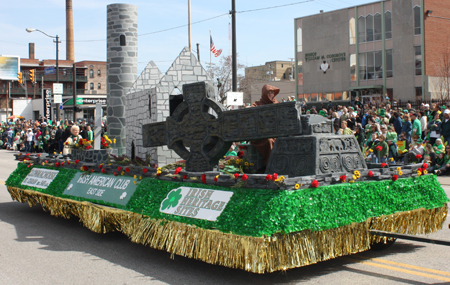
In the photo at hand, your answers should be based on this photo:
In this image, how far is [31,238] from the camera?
7473mm

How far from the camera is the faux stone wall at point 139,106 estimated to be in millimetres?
11961

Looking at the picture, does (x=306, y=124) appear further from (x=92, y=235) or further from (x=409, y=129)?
(x=409, y=129)

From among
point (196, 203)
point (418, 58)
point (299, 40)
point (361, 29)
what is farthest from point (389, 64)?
point (196, 203)

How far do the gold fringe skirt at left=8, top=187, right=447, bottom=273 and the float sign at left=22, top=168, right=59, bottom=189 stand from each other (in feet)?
6.60

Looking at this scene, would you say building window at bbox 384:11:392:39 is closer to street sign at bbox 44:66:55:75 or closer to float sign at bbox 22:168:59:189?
float sign at bbox 22:168:59:189

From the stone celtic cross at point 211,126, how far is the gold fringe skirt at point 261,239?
1.13 meters

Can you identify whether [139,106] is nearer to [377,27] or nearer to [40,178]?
[40,178]

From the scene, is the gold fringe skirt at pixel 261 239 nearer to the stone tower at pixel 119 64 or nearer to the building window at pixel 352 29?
the stone tower at pixel 119 64

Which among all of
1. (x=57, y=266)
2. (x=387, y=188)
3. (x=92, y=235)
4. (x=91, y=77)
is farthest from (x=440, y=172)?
(x=91, y=77)

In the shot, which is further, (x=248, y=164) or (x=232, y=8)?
(x=232, y=8)

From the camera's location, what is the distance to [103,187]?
287 inches

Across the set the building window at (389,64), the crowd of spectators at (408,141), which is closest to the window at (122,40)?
the crowd of spectators at (408,141)

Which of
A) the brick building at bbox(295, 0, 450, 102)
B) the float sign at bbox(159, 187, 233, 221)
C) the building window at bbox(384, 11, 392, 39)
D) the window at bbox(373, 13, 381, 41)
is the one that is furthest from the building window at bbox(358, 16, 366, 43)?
the float sign at bbox(159, 187, 233, 221)

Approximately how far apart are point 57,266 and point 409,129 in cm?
1378
